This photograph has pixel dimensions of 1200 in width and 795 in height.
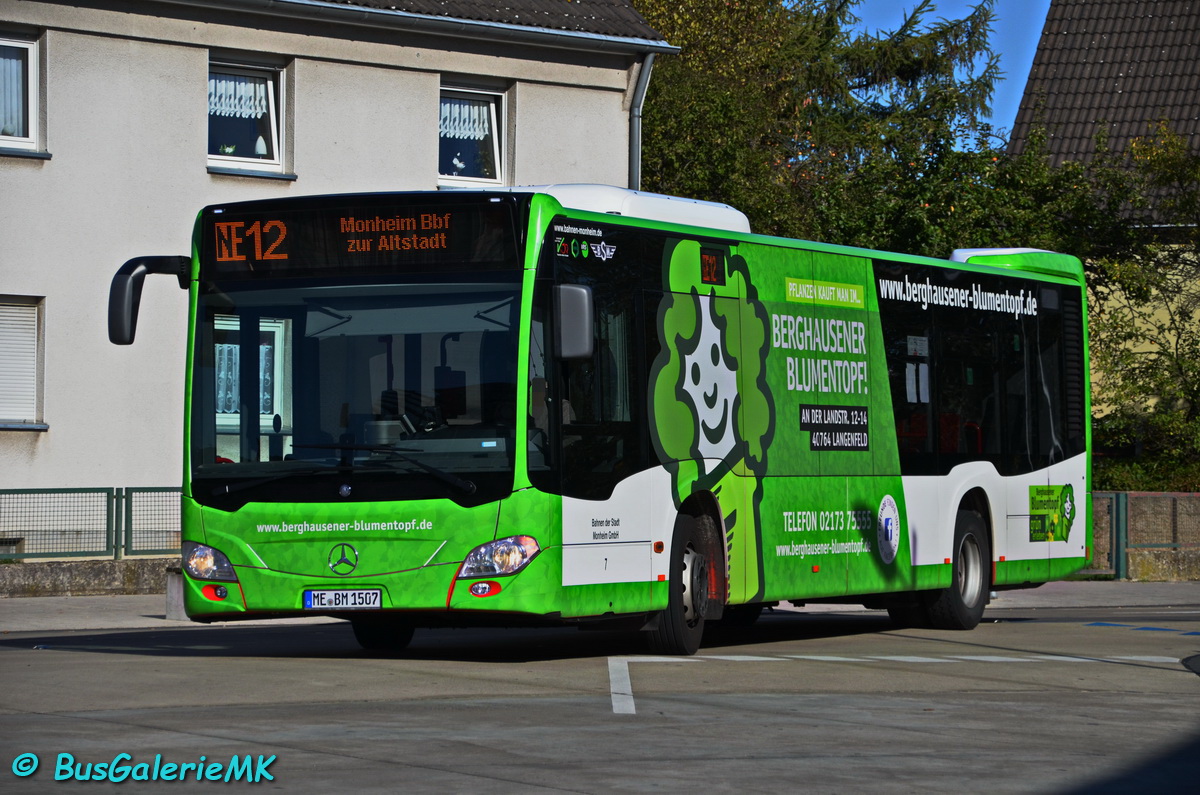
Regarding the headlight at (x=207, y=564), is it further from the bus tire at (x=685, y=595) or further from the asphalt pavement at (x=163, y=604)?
the asphalt pavement at (x=163, y=604)

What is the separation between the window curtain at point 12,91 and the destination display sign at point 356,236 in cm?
1208

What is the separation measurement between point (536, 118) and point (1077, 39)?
65.0ft

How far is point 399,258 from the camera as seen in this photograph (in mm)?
12523

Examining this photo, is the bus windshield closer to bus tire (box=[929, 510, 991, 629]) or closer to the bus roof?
the bus roof

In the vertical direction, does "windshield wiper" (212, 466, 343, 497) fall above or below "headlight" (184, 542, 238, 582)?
above

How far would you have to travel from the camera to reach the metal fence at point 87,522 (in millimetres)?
21672

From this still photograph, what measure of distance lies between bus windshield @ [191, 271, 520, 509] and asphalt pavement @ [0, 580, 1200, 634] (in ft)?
18.7

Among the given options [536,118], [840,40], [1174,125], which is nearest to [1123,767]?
[536,118]

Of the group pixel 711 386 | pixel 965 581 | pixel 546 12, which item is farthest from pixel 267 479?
pixel 546 12

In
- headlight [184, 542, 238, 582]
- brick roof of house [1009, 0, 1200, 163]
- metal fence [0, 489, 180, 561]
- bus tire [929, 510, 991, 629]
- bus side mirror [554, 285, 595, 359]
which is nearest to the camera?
bus side mirror [554, 285, 595, 359]

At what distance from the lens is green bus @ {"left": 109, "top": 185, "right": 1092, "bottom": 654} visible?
40.1 ft

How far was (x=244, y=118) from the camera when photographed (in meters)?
25.9

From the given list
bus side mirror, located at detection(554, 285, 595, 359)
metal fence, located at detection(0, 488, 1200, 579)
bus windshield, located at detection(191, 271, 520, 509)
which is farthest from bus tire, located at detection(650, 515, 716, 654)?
metal fence, located at detection(0, 488, 1200, 579)

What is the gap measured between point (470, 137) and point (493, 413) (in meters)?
16.3
